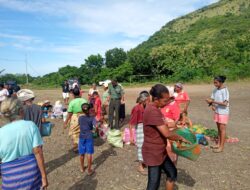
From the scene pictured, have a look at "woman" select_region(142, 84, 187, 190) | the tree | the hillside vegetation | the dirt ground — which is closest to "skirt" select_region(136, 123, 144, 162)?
the dirt ground

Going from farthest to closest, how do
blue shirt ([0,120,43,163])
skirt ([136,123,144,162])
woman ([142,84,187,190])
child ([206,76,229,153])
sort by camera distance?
child ([206,76,229,153]) < skirt ([136,123,144,162]) < woman ([142,84,187,190]) < blue shirt ([0,120,43,163])

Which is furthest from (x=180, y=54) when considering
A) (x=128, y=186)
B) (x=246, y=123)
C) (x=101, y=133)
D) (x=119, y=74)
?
(x=128, y=186)

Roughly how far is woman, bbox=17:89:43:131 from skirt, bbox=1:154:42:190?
2121 mm

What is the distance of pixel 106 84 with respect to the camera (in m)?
9.84

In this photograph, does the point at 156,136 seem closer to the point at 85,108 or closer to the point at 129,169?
the point at 85,108

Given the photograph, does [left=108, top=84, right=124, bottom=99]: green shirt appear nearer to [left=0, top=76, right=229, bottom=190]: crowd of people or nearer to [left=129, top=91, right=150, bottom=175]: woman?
[left=129, top=91, right=150, bottom=175]: woman

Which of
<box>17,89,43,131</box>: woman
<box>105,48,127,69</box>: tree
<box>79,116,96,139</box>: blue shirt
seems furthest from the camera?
<box>105,48,127,69</box>: tree

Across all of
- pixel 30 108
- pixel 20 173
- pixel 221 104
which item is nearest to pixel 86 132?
pixel 30 108

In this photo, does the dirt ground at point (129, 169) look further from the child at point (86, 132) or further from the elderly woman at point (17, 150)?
the elderly woman at point (17, 150)

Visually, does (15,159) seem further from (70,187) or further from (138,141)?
(138,141)

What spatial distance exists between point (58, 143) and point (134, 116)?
3.22 m

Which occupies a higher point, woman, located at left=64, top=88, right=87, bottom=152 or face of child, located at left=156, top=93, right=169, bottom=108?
face of child, located at left=156, top=93, right=169, bottom=108

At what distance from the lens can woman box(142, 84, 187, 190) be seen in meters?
3.32

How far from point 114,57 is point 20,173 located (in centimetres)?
6340
